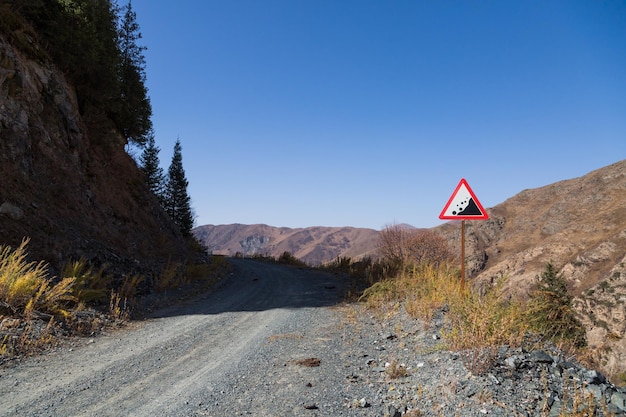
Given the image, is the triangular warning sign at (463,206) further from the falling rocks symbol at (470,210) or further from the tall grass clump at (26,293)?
the tall grass clump at (26,293)

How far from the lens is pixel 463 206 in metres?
8.16

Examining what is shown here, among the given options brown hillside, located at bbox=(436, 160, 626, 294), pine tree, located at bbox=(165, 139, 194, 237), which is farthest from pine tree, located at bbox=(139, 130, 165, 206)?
brown hillside, located at bbox=(436, 160, 626, 294)

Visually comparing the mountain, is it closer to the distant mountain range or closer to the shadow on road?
the shadow on road

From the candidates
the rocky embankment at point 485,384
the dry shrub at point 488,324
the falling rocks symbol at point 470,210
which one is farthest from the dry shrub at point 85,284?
the falling rocks symbol at point 470,210

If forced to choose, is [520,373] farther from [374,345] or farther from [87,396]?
[87,396]

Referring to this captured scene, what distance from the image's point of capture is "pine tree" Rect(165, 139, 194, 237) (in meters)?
38.9

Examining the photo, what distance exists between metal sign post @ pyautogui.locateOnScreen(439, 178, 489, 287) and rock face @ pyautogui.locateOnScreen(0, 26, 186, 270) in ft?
36.0

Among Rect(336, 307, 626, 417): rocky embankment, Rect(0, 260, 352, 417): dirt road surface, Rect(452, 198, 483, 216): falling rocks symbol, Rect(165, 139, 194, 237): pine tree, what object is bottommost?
Rect(0, 260, 352, 417): dirt road surface

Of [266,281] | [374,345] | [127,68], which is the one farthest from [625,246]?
[127,68]

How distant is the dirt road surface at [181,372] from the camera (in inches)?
167

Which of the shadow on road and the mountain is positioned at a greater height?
the mountain

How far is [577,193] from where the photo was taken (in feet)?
299

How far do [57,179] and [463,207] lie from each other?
15.1 m

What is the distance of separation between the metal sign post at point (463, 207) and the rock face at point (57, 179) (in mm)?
10974
